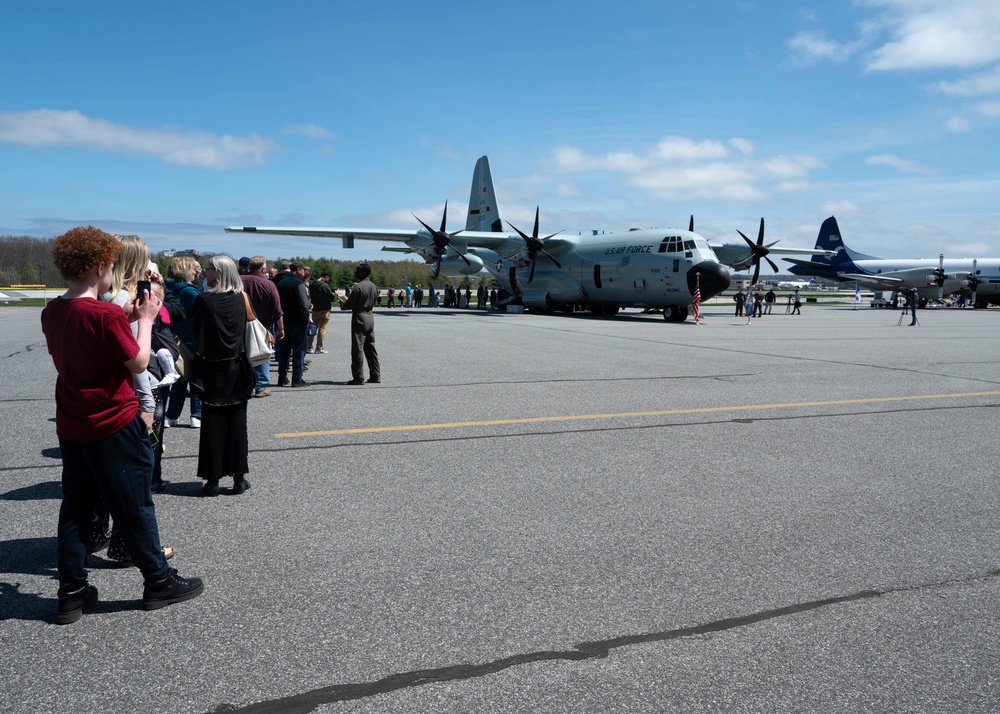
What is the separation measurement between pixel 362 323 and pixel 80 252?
7683 millimetres

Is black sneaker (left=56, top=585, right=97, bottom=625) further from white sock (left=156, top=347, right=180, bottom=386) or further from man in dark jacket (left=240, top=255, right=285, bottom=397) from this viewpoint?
man in dark jacket (left=240, top=255, right=285, bottom=397)

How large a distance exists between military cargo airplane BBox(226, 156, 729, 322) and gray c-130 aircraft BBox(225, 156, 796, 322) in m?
0.04

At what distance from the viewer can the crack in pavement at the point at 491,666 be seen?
281cm

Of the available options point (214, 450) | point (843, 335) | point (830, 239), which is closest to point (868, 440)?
point (214, 450)

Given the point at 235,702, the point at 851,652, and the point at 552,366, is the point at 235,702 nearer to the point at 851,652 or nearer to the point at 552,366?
the point at 851,652

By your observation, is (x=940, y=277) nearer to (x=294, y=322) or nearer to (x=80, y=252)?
(x=294, y=322)


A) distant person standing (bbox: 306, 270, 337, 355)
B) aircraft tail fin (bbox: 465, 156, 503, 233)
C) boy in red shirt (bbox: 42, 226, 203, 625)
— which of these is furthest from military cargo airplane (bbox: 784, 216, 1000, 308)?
boy in red shirt (bbox: 42, 226, 203, 625)

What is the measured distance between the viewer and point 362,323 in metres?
11.1

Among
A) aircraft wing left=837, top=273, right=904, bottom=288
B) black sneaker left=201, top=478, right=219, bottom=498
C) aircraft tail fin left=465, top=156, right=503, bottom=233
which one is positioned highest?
aircraft tail fin left=465, top=156, right=503, bottom=233

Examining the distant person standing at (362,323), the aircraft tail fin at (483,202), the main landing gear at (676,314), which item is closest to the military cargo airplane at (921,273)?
the aircraft tail fin at (483,202)

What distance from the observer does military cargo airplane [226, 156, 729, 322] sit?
2817 cm

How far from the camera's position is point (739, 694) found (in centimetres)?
291

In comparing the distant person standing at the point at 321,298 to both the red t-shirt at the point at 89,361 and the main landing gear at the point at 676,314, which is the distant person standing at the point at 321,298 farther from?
the main landing gear at the point at 676,314

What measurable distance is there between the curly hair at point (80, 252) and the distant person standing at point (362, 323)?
751 cm
